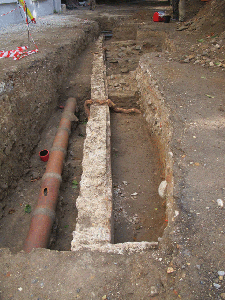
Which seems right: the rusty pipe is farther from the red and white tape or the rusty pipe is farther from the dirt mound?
the dirt mound

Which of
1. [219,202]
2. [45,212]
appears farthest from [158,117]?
[45,212]

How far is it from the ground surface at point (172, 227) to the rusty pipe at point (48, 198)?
39cm

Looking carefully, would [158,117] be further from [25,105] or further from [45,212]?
[25,105]

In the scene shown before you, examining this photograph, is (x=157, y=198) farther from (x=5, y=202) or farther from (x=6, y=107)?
(x=6, y=107)

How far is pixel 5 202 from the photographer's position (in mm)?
4328

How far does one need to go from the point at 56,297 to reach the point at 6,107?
12.6 feet

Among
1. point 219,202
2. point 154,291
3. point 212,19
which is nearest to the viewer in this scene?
point 154,291

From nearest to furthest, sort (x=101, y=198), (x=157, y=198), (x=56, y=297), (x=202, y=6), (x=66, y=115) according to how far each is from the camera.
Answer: (x=56, y=297)
(x=101, y=198)
(x=157, y=198)
(x=66, y=115)
(x=202, y=6)

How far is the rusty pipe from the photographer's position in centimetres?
333

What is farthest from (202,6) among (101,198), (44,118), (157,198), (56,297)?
(56,297)

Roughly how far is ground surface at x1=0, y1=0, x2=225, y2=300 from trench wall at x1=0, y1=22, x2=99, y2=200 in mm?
320

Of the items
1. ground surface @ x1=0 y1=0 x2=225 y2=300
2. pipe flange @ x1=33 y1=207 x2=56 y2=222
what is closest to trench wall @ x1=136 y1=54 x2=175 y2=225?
ground surface @ x1=0 y1=0 x2=225 y2=300

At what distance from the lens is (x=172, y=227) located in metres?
2.56

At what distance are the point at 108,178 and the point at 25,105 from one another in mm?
3008
